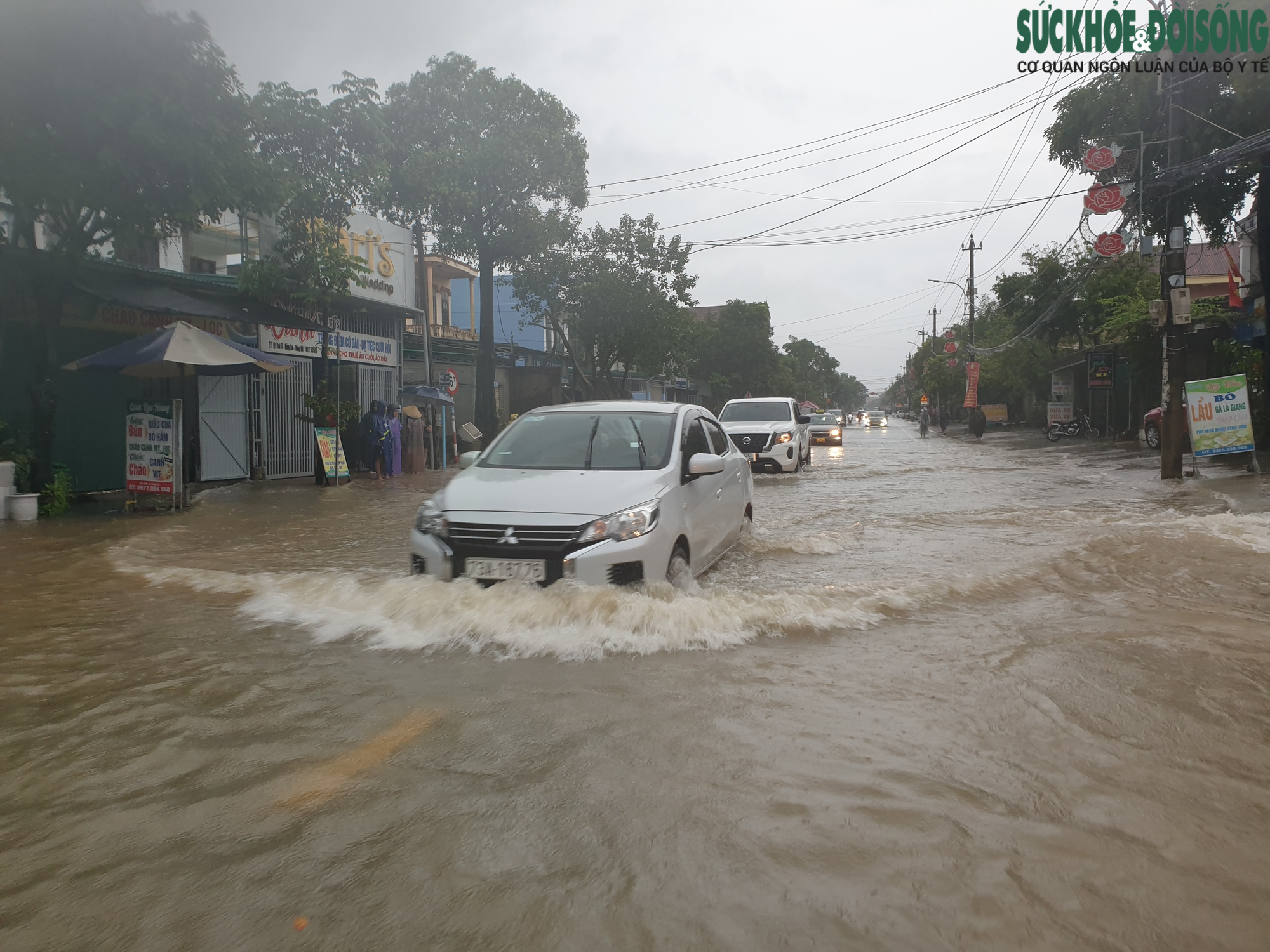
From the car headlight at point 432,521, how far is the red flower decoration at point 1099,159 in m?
16.3

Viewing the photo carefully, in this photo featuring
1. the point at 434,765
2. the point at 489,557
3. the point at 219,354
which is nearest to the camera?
the point at 434,765

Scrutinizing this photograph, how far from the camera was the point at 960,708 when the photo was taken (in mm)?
3840

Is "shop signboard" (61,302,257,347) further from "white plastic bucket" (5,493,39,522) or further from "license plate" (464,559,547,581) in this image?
"license plate" (464,559,547,581)

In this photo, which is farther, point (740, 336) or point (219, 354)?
point (740, 336)

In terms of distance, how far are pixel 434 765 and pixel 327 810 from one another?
0.45 metres

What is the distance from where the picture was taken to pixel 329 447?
→ 16.4 meters

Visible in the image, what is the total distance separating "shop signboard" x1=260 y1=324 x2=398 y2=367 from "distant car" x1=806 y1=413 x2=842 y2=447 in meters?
17.7

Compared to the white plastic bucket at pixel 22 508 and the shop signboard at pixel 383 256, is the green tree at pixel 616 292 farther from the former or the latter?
the white plastic bucket at pixel 22 508

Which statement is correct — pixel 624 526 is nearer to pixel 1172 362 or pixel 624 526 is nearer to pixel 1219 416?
pixel 1219 416

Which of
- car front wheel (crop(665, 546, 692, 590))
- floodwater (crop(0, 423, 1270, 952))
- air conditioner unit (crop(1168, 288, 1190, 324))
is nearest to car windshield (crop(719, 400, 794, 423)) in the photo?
air conditioner unit (crop(1168, 288, 1190, 324))

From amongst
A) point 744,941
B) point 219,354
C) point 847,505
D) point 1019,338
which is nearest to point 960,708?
point 744,941

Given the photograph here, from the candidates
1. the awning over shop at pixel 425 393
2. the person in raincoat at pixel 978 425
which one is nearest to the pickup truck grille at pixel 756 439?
the awning over shop at pixel 425 393

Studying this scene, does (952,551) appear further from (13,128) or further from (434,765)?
(13,128)

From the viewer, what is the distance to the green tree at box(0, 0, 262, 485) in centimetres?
1041
